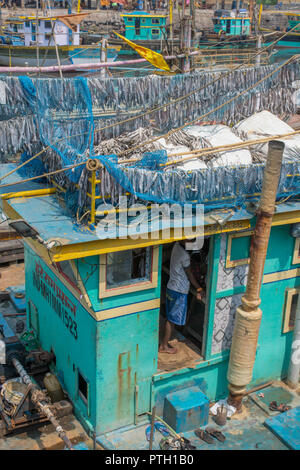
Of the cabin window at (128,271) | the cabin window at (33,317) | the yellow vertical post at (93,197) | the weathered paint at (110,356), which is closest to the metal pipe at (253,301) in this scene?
the weathered paint at (110,356)

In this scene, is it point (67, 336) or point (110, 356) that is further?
point (67, 336)

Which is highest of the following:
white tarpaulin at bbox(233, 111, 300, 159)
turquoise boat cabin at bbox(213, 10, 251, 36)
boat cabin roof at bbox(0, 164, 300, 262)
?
turquoise boat cabin at bbox(213, 10, 251, 36)

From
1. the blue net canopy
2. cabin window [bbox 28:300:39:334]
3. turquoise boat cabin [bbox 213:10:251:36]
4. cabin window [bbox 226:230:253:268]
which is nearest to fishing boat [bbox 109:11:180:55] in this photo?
turquoise boat cabin [bbox 213:10:251:36]

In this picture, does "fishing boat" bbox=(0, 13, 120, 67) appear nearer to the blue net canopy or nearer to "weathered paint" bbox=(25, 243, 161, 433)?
the blue net canopy

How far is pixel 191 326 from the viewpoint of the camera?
890cm

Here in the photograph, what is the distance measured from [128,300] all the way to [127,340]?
588mm

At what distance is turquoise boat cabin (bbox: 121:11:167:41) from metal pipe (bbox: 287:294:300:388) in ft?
121

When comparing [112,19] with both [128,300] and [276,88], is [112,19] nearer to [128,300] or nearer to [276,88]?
[276,88]

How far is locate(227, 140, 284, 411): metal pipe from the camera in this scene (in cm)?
687

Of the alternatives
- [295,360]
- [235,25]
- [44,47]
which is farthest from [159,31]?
[295,360]

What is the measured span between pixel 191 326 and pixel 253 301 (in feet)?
5.80

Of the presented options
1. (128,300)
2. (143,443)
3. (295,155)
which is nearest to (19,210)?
(128,300)

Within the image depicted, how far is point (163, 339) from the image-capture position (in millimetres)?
8312

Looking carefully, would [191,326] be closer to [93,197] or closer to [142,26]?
[93,197]
